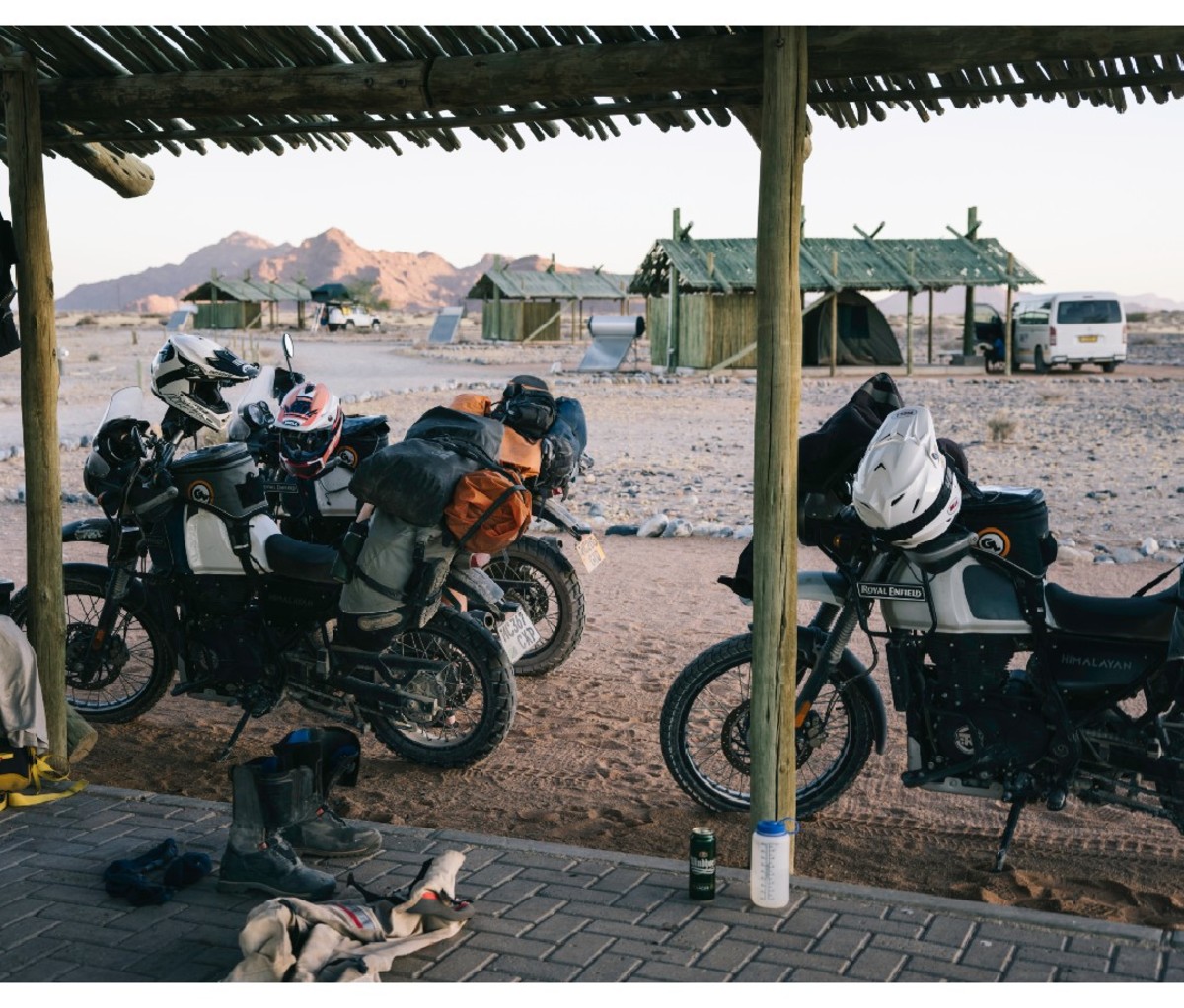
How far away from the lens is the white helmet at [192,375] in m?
6.48

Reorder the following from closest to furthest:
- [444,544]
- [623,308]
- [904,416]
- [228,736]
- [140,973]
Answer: [140,973]
[904,416]
[444,544]
[228,736]
[623,308]

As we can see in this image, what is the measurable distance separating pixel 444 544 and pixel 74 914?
6.55ft

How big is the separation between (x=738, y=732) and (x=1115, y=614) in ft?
4.77

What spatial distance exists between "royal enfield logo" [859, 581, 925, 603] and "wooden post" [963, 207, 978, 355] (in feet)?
101

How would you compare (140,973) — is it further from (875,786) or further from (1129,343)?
(1129,343)

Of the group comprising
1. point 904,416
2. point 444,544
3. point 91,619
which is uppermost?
point 904,416

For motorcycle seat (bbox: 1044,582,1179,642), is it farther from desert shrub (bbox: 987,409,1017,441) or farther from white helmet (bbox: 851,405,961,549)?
desert shrub (bbox: 987,409,1017,441)

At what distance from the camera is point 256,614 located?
618cm

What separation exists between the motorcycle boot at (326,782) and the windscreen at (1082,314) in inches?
1168

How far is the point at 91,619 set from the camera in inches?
→ 282

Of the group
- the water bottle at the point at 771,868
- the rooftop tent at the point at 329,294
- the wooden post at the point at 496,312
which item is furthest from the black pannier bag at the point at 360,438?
the rooftop tent at the point at 329,294

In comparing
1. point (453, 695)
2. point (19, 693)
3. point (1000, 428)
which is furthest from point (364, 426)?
point (1000, 428)

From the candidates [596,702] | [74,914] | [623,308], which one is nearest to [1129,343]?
[623,308]

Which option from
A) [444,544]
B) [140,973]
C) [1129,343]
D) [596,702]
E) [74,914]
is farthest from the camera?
[1129,343]
